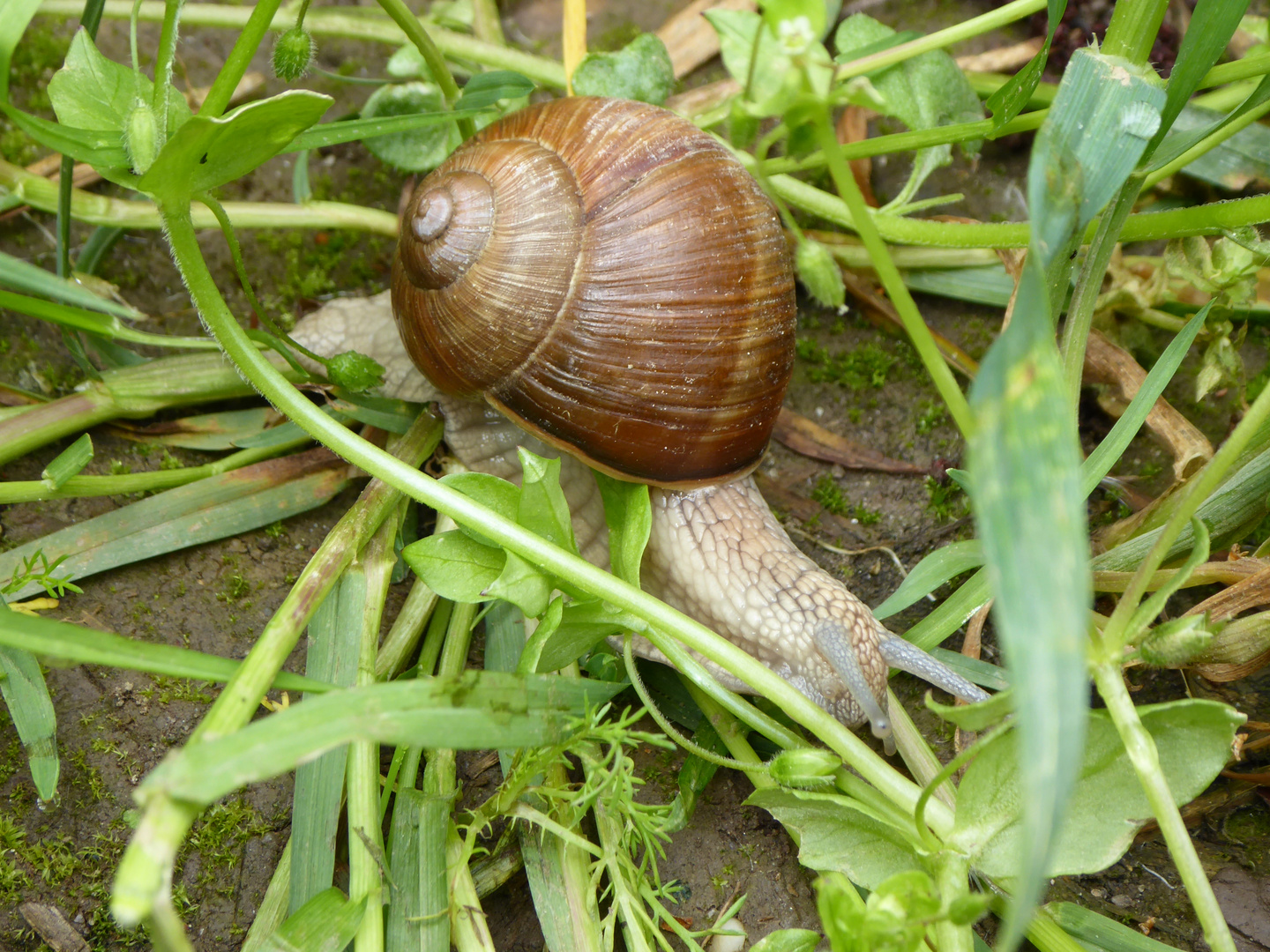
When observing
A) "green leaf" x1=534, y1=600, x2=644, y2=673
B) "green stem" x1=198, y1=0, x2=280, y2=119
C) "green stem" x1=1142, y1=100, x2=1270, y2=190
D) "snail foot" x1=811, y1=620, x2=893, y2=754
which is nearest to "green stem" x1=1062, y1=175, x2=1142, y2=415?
"green stem" x1=1142, y1=100, x2=1270, y2=190

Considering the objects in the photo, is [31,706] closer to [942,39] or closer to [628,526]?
[628,526]

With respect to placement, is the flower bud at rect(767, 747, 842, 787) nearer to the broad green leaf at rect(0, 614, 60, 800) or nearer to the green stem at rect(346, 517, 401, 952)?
the green stem at rect(346, 517, 401, 952)

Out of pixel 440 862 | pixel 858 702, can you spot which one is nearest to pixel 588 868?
pixel 440 862

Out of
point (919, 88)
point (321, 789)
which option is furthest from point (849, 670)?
point (919, 88)

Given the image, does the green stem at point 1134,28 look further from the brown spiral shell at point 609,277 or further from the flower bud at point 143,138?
the flower bud at point 143,138

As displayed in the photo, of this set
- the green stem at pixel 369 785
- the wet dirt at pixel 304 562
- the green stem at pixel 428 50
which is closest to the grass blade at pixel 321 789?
the green stem at pixel 369 785

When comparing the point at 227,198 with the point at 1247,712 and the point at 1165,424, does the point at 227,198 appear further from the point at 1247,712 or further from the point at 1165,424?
the point at 1247,712
